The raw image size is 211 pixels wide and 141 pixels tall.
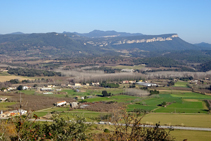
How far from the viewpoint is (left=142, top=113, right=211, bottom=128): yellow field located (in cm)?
2773

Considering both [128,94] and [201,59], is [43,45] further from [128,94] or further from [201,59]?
[128,94]

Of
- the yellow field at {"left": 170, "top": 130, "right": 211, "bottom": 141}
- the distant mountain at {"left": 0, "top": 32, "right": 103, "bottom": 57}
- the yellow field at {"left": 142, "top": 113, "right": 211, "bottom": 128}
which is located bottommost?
the yellow field at {"left": 142, "top": 113, "right": 211, "bottom": 128}

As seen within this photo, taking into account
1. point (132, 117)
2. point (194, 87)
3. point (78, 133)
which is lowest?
point (194, 87)

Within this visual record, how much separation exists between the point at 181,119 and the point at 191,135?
7016 mm

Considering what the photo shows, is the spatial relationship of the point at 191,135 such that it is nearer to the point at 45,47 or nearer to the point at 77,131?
the point at 77,131

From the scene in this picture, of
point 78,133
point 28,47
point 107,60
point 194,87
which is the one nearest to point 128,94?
point 194,87

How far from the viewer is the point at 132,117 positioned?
10141mm

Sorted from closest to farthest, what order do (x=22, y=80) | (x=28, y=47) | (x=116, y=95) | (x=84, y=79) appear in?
(x=116, y=95) → (x=22, y=80) → (x=84, y=79) → (x=28, y=47)

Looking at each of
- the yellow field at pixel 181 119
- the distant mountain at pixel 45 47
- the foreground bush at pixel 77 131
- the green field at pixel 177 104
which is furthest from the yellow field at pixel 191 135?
the distant mountain at pixel 45 47

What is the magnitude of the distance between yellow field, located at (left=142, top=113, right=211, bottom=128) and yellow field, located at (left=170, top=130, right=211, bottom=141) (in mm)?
2995

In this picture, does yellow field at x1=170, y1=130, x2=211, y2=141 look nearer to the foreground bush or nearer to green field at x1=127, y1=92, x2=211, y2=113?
the foreground bush

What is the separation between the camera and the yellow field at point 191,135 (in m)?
21.9

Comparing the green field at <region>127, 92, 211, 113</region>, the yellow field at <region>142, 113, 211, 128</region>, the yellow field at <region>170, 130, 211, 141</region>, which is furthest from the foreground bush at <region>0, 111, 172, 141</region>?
the green field at <region>127, 92, 211, 113</region>

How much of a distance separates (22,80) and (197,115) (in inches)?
1784
